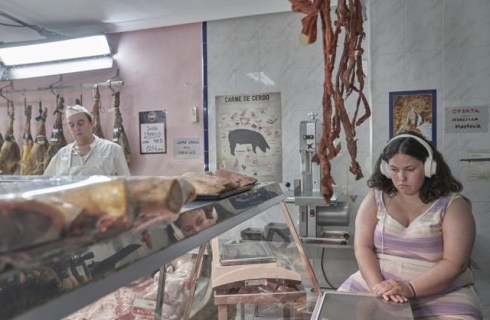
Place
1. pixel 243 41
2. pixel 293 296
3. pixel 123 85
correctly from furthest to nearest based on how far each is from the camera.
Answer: pixel 123 85, pixel 243 41, pixel 293 296

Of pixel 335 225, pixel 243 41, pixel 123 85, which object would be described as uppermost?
pixel 243 41

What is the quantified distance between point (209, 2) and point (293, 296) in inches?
107

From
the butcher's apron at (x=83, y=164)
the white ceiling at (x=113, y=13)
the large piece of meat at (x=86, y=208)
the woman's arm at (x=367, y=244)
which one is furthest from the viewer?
the white ceiling at (x=113, y=13)

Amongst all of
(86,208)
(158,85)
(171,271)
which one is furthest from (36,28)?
(86,208)

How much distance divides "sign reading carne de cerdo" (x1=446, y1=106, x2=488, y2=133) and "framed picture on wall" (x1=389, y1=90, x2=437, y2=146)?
4.1 inches

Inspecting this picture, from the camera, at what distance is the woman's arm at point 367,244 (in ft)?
5.97

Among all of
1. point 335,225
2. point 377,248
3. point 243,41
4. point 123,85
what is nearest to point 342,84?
point 377,248

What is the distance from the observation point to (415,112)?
2881mm

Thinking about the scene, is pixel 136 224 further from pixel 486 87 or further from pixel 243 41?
pixel 243 41

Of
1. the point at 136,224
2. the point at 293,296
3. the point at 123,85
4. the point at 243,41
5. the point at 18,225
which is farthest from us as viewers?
the point at 123,85

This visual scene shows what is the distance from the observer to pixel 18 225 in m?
0.28

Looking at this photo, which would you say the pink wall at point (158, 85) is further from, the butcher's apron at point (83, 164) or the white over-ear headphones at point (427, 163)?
the white over-ear headphones at point (427, 163)

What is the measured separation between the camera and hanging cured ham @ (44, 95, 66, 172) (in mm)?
3934

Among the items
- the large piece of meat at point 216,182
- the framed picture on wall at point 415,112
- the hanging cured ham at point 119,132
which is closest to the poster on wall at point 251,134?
the hanging cured ham at point 119,132
